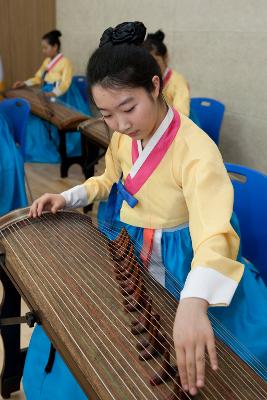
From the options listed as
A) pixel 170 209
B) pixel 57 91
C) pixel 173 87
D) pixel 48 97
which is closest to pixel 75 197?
pixel 170 209

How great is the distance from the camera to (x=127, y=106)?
93 cm

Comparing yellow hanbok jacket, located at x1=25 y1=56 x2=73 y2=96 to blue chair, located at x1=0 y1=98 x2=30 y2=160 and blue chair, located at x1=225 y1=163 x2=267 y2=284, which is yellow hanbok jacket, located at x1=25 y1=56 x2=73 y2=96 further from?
blue chair, located at x1=225 y1=163 x2=267 y2=284

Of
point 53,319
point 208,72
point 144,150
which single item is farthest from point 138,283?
point 208,72

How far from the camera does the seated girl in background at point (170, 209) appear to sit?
2.35 ft

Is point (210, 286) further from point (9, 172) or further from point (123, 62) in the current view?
point (9, 172)

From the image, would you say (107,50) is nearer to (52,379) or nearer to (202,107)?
(52,379)

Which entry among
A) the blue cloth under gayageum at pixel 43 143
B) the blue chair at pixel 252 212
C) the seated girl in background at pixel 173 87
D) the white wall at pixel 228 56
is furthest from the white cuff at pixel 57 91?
the blue chair at pixel 252 212

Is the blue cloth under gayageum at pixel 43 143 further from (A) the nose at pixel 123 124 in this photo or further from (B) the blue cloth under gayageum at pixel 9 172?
(A) the nose at pixel 123 124

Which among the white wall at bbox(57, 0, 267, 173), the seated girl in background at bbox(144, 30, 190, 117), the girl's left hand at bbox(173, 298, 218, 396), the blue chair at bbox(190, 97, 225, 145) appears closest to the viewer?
the girl's left hand at bbox(173, 298, 218, 396)

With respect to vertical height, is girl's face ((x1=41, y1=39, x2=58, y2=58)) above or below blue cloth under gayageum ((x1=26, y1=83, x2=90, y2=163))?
above

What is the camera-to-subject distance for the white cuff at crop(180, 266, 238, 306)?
0.70 metres

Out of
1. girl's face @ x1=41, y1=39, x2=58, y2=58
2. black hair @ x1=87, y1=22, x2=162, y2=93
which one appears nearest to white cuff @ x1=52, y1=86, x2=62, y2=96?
girl's face @ x1=41, y1=39, x2=58, y2=58

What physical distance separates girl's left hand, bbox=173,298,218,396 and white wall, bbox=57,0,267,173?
8.87ft

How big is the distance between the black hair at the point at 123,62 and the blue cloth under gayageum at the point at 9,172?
5.51 feet
